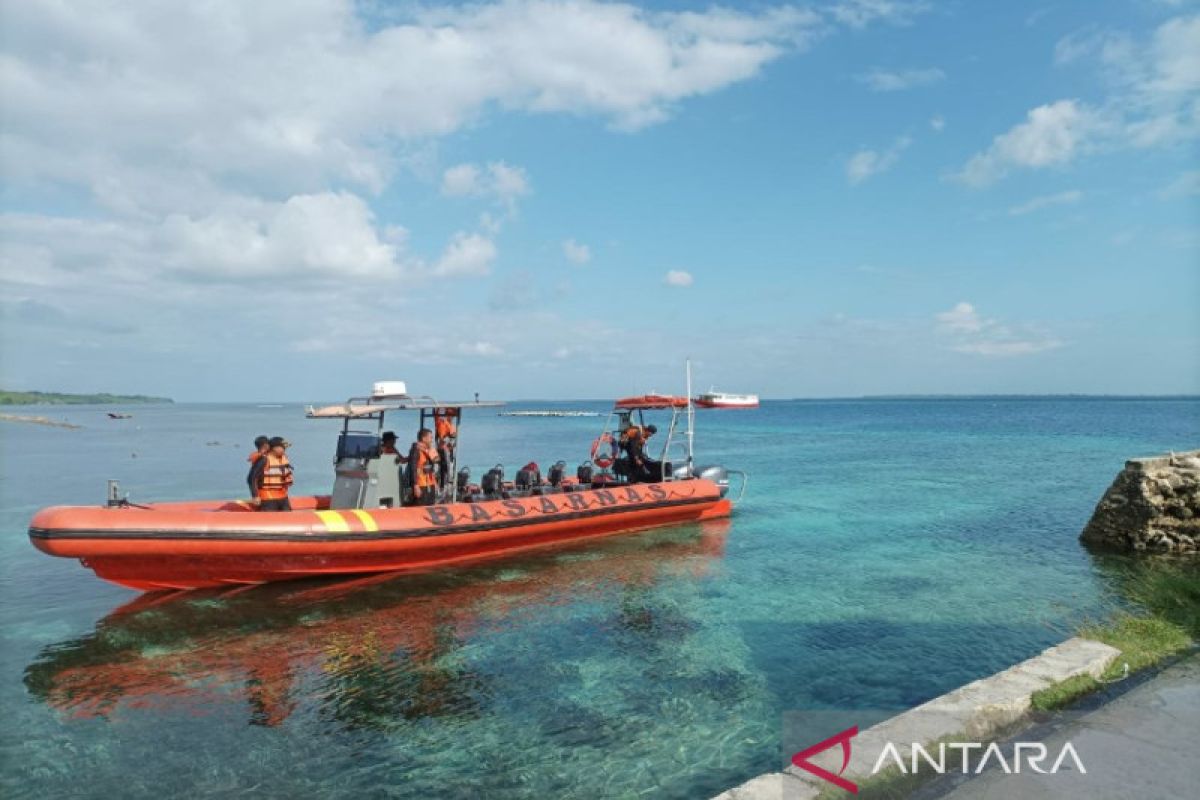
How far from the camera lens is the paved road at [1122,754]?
3832 millimetres

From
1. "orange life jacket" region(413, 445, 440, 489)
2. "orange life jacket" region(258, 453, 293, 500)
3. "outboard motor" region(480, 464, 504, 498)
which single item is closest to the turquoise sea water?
"orange life jacket" region(258, 453, 293, 500)

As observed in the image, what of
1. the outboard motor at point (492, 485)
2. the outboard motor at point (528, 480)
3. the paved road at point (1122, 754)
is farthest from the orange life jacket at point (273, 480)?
the paved road at point (1122, 754)

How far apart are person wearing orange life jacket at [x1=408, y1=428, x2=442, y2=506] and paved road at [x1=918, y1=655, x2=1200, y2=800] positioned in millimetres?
9483

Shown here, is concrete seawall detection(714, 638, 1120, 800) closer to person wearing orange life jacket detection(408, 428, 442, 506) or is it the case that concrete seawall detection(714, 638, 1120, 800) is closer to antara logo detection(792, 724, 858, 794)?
antara logo detection(792, 724, 858, 794)

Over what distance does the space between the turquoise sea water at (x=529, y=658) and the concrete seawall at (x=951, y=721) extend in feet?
4.29

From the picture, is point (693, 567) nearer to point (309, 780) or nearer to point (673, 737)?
point (673, 737)

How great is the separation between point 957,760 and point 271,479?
9.98 meters

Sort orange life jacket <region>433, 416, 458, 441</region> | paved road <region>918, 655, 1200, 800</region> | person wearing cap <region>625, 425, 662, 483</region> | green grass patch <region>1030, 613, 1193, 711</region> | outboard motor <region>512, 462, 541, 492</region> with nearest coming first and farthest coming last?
1. paved road <region>918, 655, 1200, 800</region>
2. green grass patch <region>1030, 613, 1193, 711</region>
3. orange life jacket <region>433, 416, 458, 441</region>
4. outboard motor <region>512, 462, 541, 492</region>
5. person wearing cap <region>625, 425, 662, 483</region>

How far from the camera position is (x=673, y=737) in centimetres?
615

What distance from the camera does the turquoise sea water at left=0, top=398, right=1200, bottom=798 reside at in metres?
5.80

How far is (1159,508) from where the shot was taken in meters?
13.0

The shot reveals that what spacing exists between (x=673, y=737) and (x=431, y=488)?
7303mm

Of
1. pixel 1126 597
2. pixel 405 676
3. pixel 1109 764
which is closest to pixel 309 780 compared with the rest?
pixel 405 676

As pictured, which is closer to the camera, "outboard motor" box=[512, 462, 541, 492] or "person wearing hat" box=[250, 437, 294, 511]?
"person wearing hat" box=[250, 437, 294, 511]
